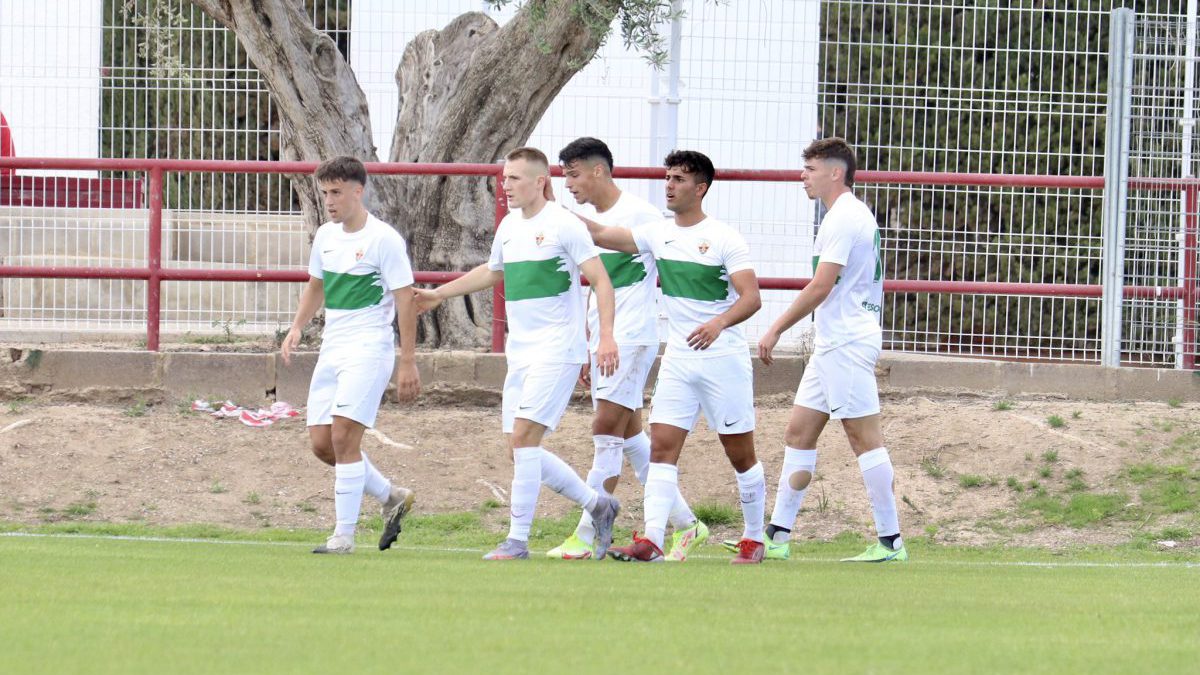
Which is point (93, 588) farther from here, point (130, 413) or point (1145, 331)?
point (1145, 331)

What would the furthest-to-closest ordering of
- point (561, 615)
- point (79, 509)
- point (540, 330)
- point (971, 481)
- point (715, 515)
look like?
point (971, 481)
point (715, 515)
point (79, 509)
point (540, 330)
point (561, 615)

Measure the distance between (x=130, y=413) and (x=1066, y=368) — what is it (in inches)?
265

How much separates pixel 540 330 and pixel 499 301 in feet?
15.1

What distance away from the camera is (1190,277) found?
12.8 metres

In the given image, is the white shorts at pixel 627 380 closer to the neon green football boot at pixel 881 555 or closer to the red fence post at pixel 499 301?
the neon green football boot at pixel 881 555

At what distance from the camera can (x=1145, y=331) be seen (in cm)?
1292

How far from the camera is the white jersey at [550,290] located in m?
8.16

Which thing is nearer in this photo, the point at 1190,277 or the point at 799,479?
the point at 799,479

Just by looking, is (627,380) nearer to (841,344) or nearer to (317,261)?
(841,344)

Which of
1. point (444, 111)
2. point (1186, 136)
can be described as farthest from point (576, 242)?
point (1186, 136)

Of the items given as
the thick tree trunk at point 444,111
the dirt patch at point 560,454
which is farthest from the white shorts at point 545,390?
the thick tree trunk at point 444,111

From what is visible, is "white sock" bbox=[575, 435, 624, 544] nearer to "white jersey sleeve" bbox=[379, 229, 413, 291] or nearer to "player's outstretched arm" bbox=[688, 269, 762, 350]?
"player's outstretched arm" bbox=[688, 269, 762, 350]

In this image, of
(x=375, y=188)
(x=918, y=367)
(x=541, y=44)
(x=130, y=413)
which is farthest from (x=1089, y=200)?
(x=130, y=413)

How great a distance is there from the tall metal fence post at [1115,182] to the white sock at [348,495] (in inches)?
263
